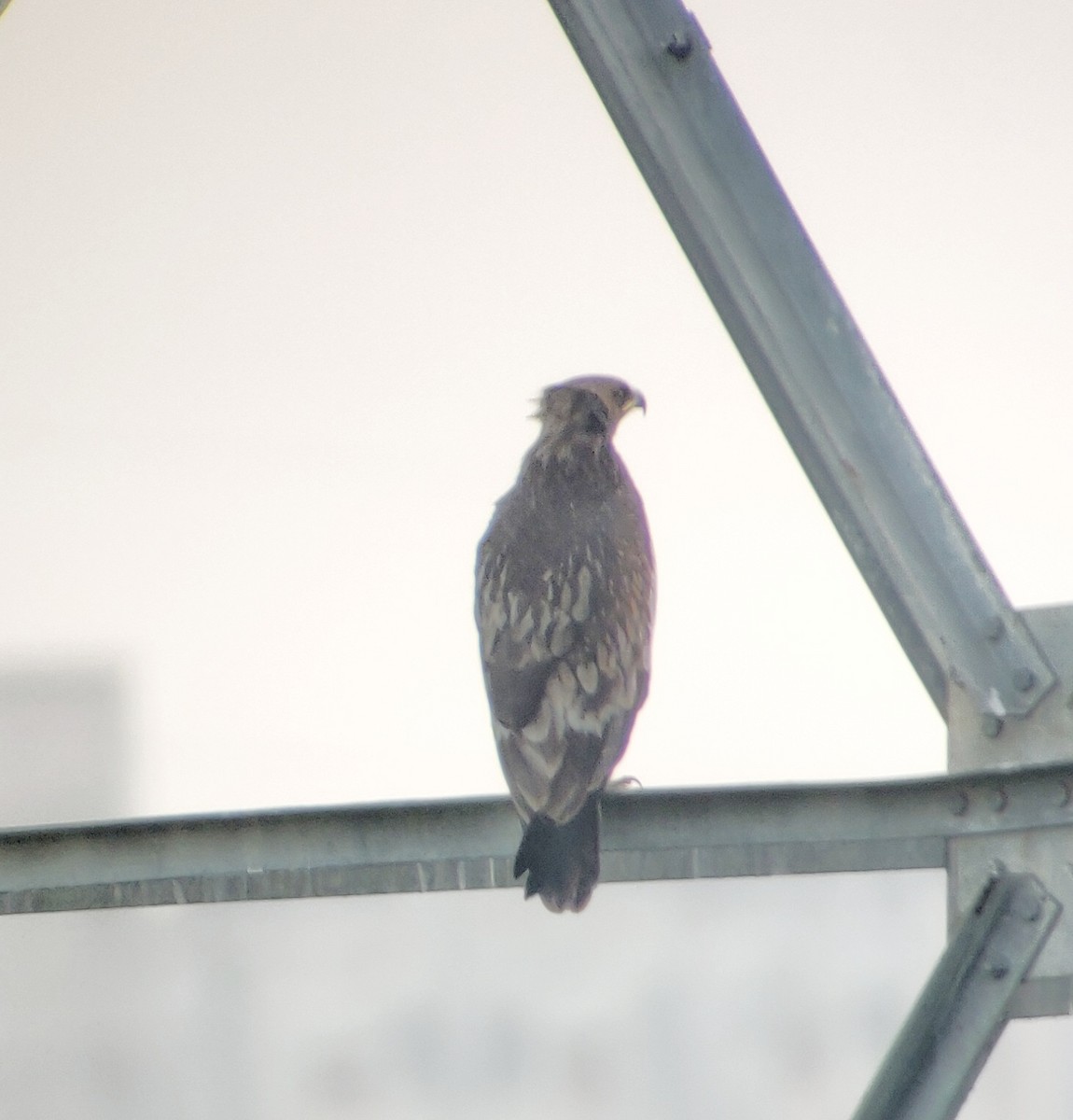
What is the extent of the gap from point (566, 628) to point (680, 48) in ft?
3.89

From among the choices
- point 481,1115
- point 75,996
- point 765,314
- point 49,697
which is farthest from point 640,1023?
point 49,697

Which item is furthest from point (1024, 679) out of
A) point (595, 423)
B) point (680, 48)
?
point (595, 423)

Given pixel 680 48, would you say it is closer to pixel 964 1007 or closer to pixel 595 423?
pixel 595 423

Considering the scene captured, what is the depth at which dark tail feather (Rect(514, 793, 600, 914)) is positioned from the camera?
2.95 m

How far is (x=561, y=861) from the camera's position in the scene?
2.96m

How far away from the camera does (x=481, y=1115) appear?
3123 mm

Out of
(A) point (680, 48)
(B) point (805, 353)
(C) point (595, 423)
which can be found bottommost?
(B) point (805, 353)

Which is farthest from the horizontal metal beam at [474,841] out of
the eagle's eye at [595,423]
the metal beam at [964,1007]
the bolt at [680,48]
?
the eagle's eye at [595,423]

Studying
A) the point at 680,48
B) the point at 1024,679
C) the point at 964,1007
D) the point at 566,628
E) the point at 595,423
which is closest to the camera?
the point at 964,1007

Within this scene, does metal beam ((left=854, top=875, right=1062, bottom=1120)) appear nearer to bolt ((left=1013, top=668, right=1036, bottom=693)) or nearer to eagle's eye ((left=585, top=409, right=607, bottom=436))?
bolt ((left=1013, top=668, right=1036, bottom=693))

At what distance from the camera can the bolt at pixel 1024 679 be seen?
2.69 m

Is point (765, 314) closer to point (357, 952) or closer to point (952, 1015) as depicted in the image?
point (952, 1015)

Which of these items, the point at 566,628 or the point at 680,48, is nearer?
the point at 680,48

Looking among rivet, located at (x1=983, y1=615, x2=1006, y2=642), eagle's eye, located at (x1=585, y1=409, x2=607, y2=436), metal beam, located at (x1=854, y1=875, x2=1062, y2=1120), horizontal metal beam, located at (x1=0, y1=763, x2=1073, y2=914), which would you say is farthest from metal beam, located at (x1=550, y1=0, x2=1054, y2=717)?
eagle's eye, located at (x1=585, y1=409, x2=607, y2=436)
